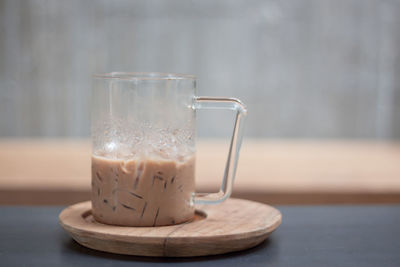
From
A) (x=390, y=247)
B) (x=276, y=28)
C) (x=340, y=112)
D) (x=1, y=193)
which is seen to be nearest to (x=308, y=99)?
(x=340, y=112)

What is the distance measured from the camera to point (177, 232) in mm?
706

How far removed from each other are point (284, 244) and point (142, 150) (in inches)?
9.1

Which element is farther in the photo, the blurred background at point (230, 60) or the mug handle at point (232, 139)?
the blurred background at point (230, 60)

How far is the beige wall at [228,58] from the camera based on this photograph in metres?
2.61

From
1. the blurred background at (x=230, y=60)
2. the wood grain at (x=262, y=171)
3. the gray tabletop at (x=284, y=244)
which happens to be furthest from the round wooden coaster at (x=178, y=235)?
the blurred background at (x=230, y=60)

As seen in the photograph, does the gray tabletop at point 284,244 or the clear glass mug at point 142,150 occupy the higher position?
the clear glass mug at point 142,150

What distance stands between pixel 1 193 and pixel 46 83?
3.24 ft

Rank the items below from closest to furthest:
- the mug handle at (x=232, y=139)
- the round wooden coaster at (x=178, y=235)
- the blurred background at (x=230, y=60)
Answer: the round wooden coaster at (x=178, y=235) → the mug handle at (x=232, y=139) → the blurred background at (x=230, y=60)

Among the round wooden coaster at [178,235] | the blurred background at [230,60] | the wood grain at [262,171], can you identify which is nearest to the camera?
the round wooden coaster at [178,235]

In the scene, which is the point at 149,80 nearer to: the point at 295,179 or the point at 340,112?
the point at 295,179

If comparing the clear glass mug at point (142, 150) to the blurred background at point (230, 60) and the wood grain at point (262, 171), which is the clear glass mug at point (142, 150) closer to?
the wood grain at point (262, 171)

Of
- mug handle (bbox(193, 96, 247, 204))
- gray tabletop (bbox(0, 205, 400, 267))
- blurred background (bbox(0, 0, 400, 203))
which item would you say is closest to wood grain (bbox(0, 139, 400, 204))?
blurred background (bbox(0, 0, 400, 203))

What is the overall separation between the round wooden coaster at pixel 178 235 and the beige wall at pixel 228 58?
1.89 m

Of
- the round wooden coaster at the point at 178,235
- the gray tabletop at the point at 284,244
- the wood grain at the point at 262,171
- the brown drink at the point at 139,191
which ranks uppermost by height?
the brown drink at the point at 139,191
